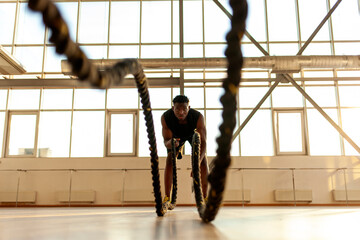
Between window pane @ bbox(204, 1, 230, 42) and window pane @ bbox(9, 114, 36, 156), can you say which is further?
window pane @ bbox(204, 1, 230, 42)

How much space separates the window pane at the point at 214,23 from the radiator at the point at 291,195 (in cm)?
455

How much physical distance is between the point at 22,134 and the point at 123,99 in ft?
9.68

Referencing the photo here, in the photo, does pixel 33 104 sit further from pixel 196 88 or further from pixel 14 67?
pixel 196 88

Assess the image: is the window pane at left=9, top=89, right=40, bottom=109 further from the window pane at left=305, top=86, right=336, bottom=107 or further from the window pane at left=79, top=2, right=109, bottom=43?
the window pane at left=305, top=86, right=336, bottom=107

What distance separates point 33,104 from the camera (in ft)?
29.8

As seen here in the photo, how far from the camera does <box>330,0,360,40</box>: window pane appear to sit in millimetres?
9344

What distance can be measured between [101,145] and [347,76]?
23.1 ft

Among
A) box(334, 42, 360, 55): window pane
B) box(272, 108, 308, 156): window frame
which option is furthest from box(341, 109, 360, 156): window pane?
box(334, 42, 360, 55): window pane

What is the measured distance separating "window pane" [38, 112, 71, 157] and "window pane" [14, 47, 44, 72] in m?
1.45

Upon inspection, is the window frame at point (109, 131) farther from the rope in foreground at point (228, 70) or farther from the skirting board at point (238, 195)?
the rope in foreground at point (228, 70)

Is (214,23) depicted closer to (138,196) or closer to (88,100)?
(88,100)

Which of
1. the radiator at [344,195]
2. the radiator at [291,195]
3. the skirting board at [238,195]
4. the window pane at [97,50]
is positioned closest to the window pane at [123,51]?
the window pane at [97,50]

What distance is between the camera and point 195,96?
29.4ft

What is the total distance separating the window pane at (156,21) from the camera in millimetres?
9451
